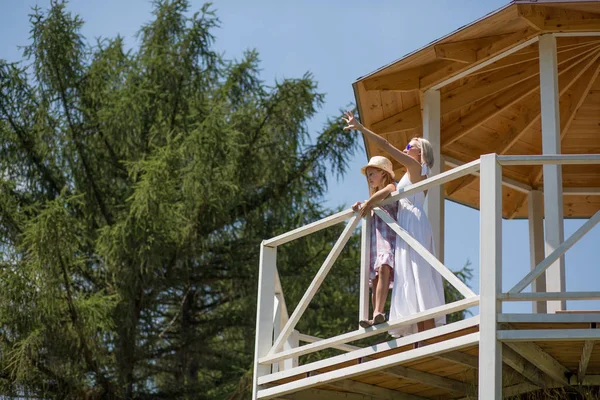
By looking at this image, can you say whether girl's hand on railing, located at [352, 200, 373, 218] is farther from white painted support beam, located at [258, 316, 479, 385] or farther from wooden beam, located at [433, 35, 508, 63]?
wooden beam, located at [433, 35, 508, 63]

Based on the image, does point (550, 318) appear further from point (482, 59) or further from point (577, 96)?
point (577, 96)

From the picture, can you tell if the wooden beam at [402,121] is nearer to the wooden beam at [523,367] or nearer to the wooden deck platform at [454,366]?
the wooden deck platform at [454,366]

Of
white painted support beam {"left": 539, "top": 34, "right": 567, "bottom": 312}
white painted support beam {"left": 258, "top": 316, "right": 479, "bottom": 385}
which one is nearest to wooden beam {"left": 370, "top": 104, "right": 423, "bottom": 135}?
white painted support beam {"left": 539, "top": 34, "right": 567, "bottom": 312}

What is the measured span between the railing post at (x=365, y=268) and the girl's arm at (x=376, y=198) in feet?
0.20

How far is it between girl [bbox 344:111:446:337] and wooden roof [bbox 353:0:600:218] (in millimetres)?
1478

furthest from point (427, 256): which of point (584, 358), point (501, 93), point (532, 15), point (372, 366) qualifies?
point (501, 93)

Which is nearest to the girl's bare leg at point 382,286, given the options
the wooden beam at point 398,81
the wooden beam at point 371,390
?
the wooden beam at point 371,390

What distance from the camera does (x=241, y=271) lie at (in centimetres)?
1705

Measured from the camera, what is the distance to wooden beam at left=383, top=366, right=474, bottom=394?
23.7 feet

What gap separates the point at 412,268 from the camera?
7.02 m

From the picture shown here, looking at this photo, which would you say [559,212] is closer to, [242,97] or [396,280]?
[396,280]

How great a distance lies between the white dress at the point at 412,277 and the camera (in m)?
6.95

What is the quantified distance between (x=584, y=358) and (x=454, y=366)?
922mm

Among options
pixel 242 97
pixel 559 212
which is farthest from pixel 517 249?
pixel 242 97
